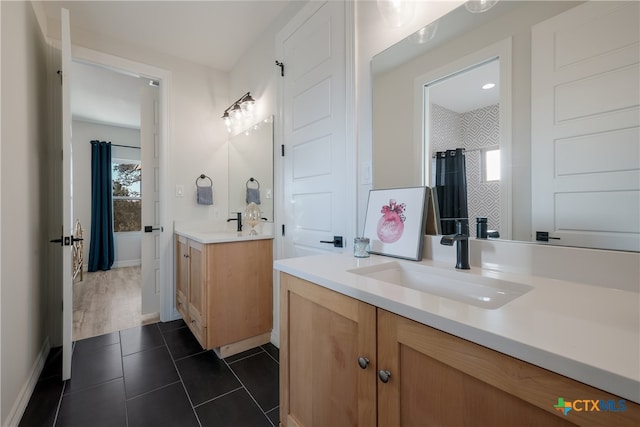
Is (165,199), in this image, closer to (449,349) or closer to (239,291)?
(239,291)

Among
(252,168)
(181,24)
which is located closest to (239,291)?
(252,168)

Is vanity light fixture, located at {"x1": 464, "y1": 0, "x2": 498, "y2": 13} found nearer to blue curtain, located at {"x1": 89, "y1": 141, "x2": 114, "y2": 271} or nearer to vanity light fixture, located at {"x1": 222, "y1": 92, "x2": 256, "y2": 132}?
vanity light fixture, located at {"x1": 222, "y1": 92, "x2": 256, "y2": 132}

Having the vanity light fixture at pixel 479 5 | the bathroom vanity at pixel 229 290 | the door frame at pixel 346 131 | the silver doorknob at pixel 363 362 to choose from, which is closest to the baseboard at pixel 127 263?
the bathroom vanity at pixel 229 290

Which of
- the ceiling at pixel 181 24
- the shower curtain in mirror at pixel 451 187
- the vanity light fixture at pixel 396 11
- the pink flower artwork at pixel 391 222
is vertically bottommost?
the pink flower artwork at pixel 391 222

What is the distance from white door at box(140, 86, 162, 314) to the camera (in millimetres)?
2652

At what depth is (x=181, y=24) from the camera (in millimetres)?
2225

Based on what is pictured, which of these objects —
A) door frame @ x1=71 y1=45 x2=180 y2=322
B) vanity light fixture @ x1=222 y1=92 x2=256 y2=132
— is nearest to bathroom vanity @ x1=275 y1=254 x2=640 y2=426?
vanity light fixture @ x1=222 y1=92 x2=256 y2=132

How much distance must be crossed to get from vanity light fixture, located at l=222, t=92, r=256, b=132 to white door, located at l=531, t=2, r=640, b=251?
82.6 inches

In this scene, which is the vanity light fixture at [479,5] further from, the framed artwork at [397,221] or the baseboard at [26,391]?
the baseboard at [26,391]

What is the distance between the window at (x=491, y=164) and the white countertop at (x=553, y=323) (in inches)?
14.6

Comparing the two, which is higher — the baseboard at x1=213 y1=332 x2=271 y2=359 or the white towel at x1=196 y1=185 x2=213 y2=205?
the white towel at x1=196 y1=185 x2=213 y2=205

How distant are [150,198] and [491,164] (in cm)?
286

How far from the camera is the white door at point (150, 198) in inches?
104

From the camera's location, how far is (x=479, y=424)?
0.55m
